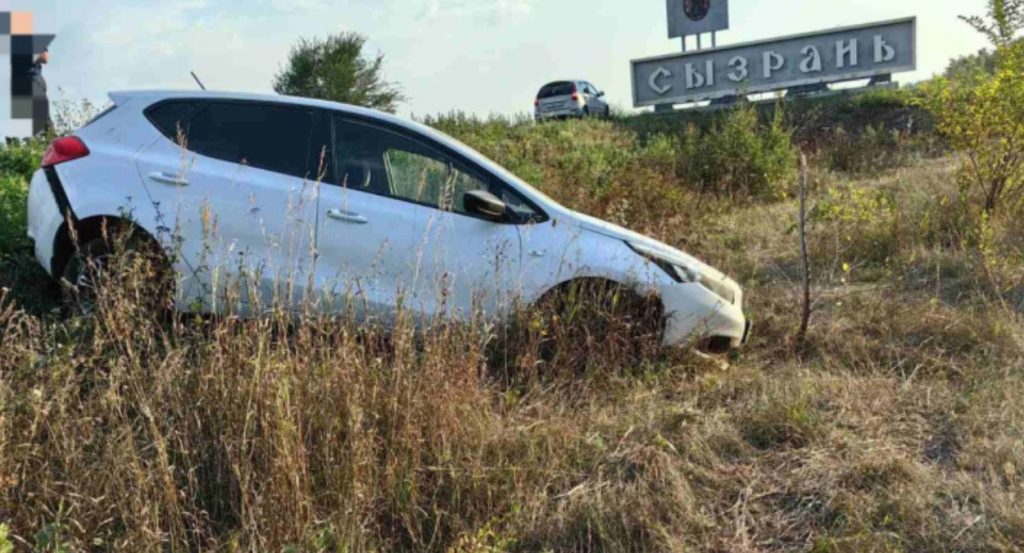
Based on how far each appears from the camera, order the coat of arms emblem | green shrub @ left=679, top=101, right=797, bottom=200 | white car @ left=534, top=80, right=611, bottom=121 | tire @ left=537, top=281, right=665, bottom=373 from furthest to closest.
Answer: white car @ left=534, top=80, right=611, bottom=121 < the coat of arms emblem < green shrub @ left=679, top=101, right=797, bottom=200 < tire @ left=537, top=281, right=665, bottom=373

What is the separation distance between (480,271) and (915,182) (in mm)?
7639

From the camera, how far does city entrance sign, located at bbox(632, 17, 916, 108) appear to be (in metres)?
20.8

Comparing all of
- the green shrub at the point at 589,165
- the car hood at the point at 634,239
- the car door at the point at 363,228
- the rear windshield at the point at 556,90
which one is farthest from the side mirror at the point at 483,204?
the rear windshield at the point at 556,90

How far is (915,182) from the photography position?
1007 centimetres

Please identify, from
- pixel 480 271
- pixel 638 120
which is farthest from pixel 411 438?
pixel 638 120

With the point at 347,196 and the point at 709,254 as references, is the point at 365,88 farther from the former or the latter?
the point at 347,196

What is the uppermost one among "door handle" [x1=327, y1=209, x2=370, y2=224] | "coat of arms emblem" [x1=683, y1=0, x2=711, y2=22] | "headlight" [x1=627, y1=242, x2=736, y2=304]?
"coat of arms emblem" [x1=683, y1=0, x2=711, y2=22]

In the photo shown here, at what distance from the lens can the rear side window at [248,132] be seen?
4949 millimetres

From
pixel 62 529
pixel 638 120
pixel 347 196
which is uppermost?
pixel 638 120

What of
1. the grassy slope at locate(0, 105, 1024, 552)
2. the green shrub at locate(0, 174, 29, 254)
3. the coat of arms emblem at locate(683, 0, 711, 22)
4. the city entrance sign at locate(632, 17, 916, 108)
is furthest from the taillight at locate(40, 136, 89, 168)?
the coat of arms emblem at locate(683, 0, 711, 22)

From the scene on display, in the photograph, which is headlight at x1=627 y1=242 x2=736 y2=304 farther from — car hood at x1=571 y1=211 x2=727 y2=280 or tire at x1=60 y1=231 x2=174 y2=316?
tire at x1=60 y1=231 x2=174 y2=316

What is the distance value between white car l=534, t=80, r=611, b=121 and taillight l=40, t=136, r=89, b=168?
2244 centimetres

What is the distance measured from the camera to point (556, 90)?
28062 mm

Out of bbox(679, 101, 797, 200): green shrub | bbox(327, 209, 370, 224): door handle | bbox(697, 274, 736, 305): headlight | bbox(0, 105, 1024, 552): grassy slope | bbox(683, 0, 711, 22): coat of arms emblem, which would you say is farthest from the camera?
bbox(683, 0, 711, 22): coat of arms emblem
